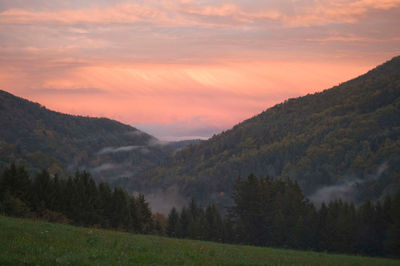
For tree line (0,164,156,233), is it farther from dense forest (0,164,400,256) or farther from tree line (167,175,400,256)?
tree line (167,175,400,256)

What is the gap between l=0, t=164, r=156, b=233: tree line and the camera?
51812 millimetres

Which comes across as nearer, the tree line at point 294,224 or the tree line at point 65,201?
the tree line at point 65,201

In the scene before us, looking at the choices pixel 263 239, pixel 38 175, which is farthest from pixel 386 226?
pixel 38 175

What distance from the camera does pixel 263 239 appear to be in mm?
74062

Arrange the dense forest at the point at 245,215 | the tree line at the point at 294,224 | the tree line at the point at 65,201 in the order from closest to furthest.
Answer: the tree line at the point at 65,201, the dense forest at the point at 245,215, the tree line at the point at 294,224

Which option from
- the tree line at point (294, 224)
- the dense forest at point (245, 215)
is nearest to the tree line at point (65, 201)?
the dense forest at point (245, 215)

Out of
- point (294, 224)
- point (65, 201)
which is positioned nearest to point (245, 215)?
point (294, 224)

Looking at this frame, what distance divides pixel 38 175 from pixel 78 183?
7.91m

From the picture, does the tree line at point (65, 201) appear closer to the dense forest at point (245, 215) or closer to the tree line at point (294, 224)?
the dense forest at point (245, 215)

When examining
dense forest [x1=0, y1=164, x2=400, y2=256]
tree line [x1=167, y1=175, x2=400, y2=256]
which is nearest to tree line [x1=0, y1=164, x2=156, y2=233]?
dense forest [x1=0, y1=164, x2=400, y2=256]

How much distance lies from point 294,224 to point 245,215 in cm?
908

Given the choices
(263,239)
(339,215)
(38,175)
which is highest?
(38,175)

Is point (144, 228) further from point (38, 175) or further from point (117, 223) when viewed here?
point (38, 175)

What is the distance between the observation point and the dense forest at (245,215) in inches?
2199
